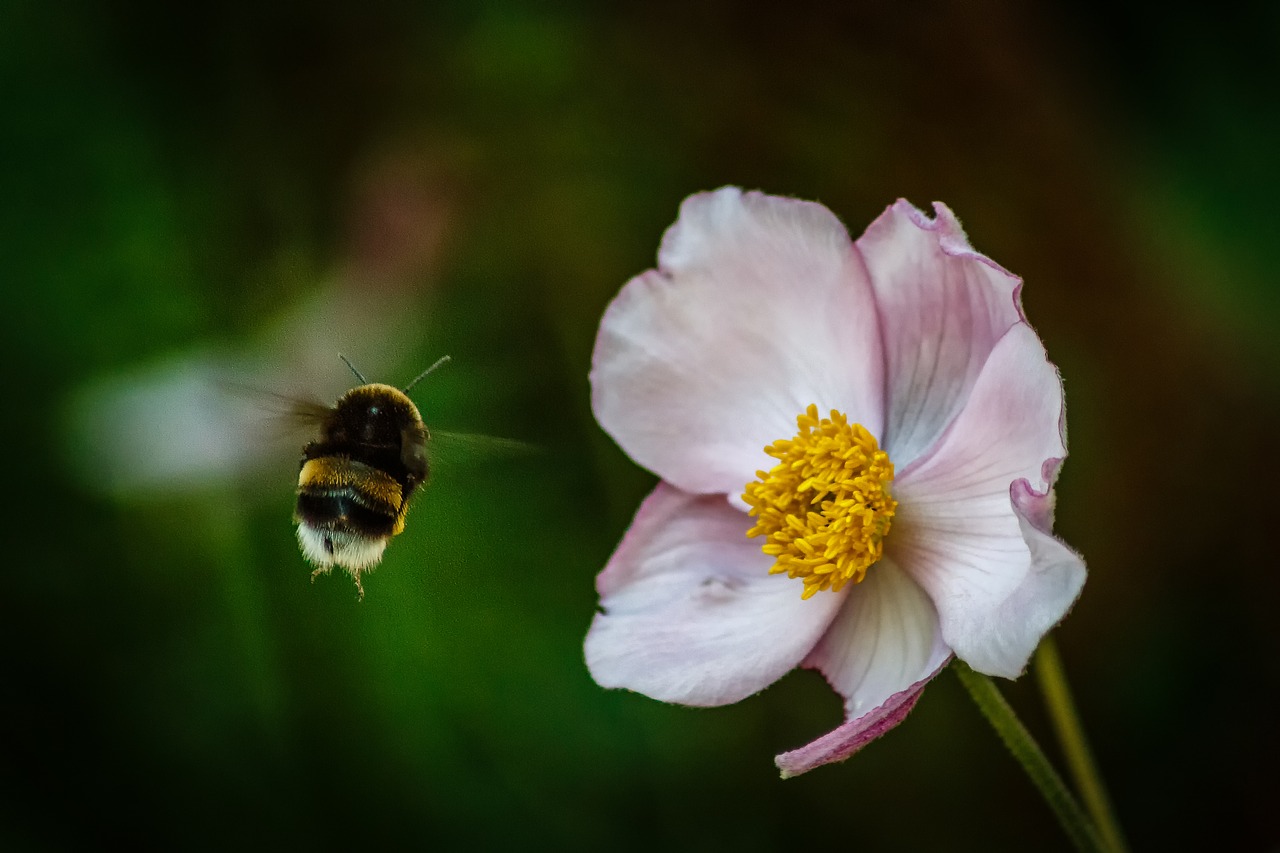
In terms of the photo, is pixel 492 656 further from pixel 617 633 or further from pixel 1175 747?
pixel 1175 747

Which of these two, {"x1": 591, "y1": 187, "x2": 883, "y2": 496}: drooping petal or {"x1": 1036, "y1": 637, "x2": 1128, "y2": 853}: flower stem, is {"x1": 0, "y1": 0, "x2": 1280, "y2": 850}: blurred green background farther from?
{"x1": 1036, "y1": 637, "x2": 1128, "y2": 853}: flower stem

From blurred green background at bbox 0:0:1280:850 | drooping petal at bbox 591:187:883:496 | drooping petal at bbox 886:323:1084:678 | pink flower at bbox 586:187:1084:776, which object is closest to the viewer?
drooping petal at bbox 886:323:1084:678

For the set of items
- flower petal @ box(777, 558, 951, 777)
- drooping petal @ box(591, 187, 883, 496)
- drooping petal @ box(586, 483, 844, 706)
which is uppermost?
drooping petal @ box(591, 187, 883, 496)

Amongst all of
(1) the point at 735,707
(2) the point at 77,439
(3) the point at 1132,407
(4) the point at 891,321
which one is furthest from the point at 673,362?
(2) the point at 77,439

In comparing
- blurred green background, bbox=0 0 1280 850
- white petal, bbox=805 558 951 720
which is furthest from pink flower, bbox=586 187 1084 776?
blurred green background, bbox=0 0 1280 850

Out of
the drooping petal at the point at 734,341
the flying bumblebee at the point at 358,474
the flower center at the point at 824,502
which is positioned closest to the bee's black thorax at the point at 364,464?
the flying bumblebee at the point at 358,474

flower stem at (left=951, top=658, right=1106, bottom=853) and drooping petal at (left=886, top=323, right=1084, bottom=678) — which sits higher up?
drooping petal at (left=886, top=323, right=1084, bottom=678)
